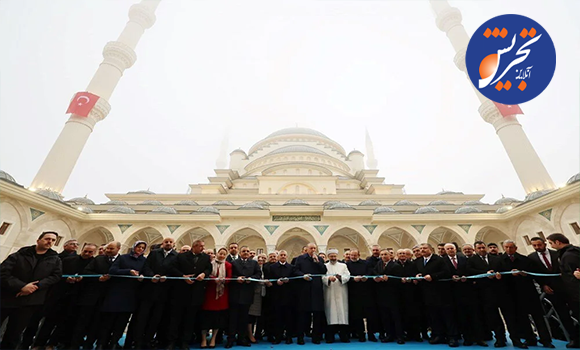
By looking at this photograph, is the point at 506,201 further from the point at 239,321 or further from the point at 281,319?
the point at 239,321

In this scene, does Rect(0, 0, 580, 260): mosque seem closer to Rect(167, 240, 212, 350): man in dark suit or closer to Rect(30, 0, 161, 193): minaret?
Rect(30, 0, 161, 193): minaret

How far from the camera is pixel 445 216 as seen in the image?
1316 cm

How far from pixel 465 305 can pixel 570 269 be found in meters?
1.37

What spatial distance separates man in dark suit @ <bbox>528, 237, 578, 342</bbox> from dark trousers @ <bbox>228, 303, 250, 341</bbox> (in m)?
4.35

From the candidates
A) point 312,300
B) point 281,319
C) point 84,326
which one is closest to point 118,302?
point 84,326

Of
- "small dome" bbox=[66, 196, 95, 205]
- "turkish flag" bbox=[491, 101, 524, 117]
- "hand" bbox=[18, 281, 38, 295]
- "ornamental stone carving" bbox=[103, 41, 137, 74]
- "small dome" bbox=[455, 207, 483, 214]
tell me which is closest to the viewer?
"hand" bbox=[18, 281, 38, 295]

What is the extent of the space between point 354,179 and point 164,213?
58.0 feet

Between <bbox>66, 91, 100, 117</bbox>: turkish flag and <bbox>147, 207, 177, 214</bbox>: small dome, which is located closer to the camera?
<bbox>147, 207, 177, 214</bbox>: small dome

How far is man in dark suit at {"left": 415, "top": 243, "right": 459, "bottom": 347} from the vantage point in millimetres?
4113

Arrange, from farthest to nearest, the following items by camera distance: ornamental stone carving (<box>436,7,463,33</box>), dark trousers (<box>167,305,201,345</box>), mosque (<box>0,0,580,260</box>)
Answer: ornamental stone carving (<box>436,7,463,33</box>)
mosque (<box>0,0,580,260</box>)
dark trousers (<box>167,305,201,345</box>)

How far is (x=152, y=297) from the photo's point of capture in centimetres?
379

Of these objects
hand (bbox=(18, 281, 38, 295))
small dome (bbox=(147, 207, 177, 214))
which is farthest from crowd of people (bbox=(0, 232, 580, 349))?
small dome (bbox=(147, 207, 177, 214))

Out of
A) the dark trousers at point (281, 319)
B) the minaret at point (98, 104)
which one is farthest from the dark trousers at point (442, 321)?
the minaret at point (98, 104)

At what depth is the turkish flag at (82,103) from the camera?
17109mm
